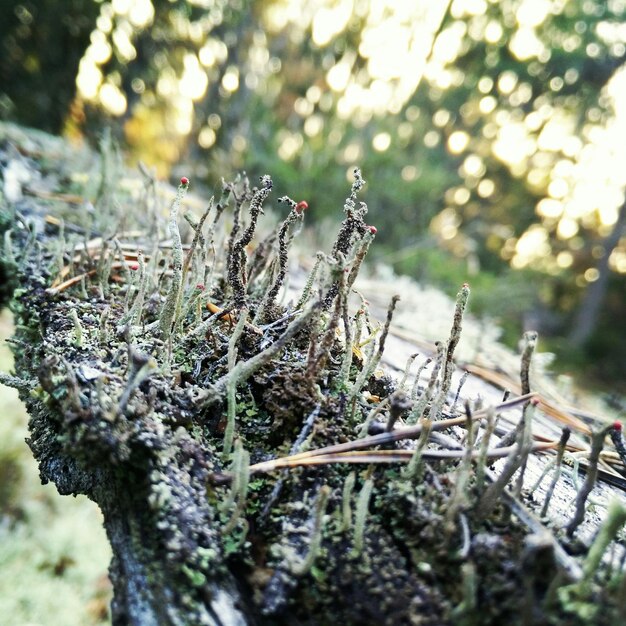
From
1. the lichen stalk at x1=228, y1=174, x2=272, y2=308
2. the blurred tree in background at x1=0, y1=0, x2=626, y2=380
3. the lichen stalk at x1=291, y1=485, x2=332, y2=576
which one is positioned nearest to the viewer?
the lichen stalk at x1=291, y1=485, x2=332, y2=576

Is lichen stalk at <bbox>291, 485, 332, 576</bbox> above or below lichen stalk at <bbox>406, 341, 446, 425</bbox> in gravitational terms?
below

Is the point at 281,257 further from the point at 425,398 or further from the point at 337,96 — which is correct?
the point at 337,96

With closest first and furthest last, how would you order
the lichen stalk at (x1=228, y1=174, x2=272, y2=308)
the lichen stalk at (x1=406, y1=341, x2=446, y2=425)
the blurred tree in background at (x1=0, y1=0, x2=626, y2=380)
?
1. the lichen stalk at (x1=406, y1=341, x2=446, y2=425)
2. the lichen stalk at (x1=228, y1=174, x2=272, y2=308)
3. the blurred tree in background at (x1=0, y1=0, x2=626, y2=380)

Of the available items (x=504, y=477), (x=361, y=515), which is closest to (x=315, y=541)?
(x=361, y=515)

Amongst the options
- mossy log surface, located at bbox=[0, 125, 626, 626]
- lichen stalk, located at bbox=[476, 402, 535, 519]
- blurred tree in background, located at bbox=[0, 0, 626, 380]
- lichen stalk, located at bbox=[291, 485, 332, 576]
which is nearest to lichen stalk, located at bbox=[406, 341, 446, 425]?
mossy log surface, located at bbox=[0, 125, 626, 626]

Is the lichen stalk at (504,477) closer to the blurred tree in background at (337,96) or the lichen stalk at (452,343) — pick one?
the lichen stalk at (452,343)

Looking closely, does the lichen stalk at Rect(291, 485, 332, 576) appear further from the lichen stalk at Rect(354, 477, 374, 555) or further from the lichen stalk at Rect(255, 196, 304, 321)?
the lichen stalk at Rect(255, 196, 304, 321)

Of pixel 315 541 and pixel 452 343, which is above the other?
pixel 452 343

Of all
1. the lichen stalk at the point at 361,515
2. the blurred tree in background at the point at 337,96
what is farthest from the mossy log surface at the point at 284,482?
the blurred tree in background at the point at 337,96

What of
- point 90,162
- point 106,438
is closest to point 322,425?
point 106,438
